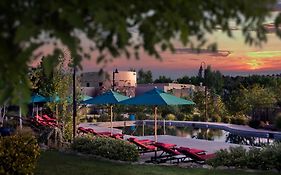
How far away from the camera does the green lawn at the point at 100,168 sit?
981 cm

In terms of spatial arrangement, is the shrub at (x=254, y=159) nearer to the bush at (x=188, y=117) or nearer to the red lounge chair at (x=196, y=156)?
the red lounge chair at (x=196, y=156)

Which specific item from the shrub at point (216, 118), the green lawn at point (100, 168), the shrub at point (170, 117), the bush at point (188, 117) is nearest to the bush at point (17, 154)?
the green lawn at point (100, 168)

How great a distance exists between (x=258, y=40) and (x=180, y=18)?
44 cm

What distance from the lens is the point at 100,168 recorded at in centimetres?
1032

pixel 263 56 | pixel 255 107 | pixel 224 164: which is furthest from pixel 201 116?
pixel 224 164

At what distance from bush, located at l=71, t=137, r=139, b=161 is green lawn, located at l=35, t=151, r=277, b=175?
1.24 ft

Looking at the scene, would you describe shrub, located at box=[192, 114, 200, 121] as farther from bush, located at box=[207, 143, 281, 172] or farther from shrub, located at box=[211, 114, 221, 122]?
bush, located at box=[207, 143, 281, 172]

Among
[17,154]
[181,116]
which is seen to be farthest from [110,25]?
[181,116]

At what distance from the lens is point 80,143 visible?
12953mm

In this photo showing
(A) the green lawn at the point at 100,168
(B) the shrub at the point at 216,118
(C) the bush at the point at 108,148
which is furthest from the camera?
(B) the shrub at the point at 216,118

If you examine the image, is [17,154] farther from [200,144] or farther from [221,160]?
[200,144]

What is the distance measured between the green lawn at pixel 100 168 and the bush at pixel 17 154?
6.09 feet

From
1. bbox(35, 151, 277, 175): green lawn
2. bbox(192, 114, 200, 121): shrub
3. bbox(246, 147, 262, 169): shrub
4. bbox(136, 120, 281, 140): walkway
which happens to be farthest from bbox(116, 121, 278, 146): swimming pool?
bbox(35, 151, 277, 175): green lawn

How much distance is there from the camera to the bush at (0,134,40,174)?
24.7ft
